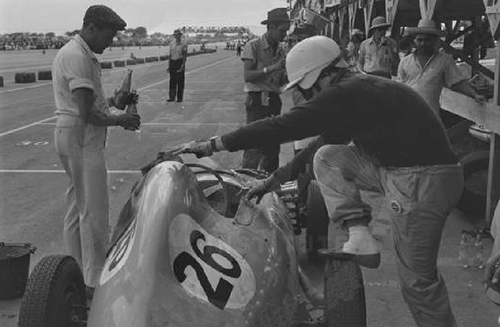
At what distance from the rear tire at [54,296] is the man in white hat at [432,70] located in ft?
14.9

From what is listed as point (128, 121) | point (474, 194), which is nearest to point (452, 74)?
point (474, 194)

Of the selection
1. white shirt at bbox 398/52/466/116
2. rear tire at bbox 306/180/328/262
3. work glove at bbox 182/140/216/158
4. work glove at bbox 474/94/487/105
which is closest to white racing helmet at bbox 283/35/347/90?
work glove at bbox 182/140/216/158

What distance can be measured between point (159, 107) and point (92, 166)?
13.1 meters

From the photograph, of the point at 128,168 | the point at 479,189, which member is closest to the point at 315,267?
the point at 479,189

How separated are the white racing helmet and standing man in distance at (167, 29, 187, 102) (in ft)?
48.6

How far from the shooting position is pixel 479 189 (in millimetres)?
7844

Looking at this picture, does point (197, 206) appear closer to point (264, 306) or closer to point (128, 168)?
point (264, 306)

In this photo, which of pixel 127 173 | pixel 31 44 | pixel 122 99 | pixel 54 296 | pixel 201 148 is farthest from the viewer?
pixel 31 44

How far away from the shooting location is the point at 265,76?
736cm

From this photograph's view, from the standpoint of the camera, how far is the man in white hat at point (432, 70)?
679 cm

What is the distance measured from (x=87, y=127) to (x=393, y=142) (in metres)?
2.26

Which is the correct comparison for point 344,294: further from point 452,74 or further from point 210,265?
point 452,74

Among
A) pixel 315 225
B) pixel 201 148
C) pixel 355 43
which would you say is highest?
pixel 355 43

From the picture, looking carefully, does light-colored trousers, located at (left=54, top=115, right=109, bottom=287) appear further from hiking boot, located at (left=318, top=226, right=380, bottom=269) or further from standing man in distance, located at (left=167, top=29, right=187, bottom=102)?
standing man in distance, located at (left=167, top=29, right=187, bottom=102)
